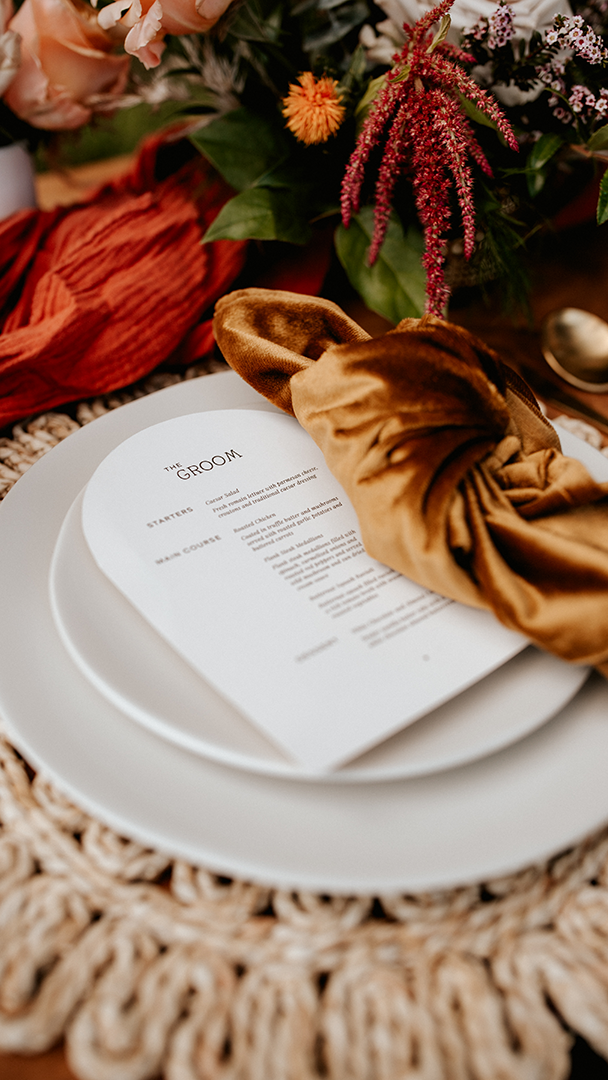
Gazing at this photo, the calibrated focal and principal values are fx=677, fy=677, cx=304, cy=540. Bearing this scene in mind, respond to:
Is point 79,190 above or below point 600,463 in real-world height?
above

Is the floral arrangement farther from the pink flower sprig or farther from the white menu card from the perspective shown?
the white menu card

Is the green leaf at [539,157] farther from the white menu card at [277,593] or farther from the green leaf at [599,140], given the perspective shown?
the white menu card at [277,593]

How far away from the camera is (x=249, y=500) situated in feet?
1.04

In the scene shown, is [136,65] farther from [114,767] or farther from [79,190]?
[114,767]

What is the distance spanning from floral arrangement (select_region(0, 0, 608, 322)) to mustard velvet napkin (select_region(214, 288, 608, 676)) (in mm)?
116

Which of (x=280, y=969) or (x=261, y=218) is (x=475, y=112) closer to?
(x=261, y=218)

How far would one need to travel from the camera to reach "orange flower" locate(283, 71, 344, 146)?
431 mm

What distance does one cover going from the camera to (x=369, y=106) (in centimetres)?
44

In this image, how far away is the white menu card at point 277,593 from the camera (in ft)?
0.75

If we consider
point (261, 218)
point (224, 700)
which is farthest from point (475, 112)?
point (224, 700)

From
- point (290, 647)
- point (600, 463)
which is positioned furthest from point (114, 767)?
point (600, 463)

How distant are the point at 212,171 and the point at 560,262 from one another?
0.33m

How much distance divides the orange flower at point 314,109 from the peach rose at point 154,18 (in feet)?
0.23

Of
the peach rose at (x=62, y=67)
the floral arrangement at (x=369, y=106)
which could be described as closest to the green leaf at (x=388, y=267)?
the floral arrangement at (x=369, y=106)
